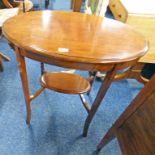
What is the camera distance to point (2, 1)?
1877mm

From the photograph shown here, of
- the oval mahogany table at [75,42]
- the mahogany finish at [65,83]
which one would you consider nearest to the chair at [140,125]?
the oval mahogany table at [75,42]

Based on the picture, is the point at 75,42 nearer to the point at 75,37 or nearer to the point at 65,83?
the point at 75,37

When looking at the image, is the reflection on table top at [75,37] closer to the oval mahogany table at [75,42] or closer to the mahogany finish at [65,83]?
the oval mahogany table at [75,42]

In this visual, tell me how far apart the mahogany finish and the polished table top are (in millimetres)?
372

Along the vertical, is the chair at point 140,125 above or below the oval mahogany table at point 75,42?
below

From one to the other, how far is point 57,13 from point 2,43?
4.04 feet

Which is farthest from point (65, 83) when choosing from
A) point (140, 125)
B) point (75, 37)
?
point (140, 125)

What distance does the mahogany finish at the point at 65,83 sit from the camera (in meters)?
1.15

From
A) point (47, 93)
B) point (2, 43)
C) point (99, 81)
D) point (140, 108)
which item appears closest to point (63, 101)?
point (47, 93)

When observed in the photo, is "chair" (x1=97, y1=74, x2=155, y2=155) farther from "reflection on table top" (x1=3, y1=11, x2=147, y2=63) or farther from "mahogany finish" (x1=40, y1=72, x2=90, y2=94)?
"mahogany finish" (x1=40, y1=72, x2=90, y2=94)

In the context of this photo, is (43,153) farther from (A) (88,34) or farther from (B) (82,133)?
(A) (88,34)

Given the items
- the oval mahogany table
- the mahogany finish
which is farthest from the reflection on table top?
the mahogany finish

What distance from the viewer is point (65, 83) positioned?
1.21m

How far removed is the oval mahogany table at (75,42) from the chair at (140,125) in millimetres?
165
